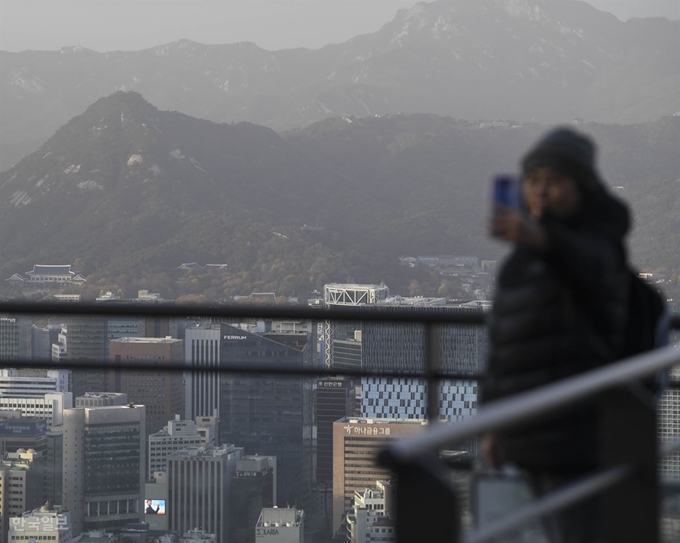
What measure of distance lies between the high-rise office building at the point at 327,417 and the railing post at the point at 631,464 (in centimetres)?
669

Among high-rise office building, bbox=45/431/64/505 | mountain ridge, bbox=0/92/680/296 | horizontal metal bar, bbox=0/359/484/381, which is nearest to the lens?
horizontal metal bar, bbox=0/359/484/381

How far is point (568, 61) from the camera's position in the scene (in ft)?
322

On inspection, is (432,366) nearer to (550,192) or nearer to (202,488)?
(550,192)

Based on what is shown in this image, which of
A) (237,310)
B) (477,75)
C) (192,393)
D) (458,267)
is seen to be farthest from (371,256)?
(237,310)

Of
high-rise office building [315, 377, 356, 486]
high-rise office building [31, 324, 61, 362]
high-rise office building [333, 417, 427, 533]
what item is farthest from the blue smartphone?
high-rise office building [315, 377, 356, 486]

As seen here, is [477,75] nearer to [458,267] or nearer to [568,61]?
[568,61]

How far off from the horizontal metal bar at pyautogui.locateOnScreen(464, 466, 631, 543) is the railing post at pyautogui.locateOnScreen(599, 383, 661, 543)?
0.05 ft

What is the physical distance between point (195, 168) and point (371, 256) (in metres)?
19.1

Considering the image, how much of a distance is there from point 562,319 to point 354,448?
5275 millimetres

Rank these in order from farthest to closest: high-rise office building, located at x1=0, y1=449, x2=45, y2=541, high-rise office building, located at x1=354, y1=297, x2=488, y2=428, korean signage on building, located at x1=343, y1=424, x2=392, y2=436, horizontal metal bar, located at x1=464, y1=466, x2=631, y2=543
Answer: korean signage on building, located at x1=343, y1=424, x2=392, y2=436 → high-rise office building, located at x1=0, y1=449, x2=45, y2=541 → high-rise office building, located at x1=354, y1=297, x2=488, y2=428 → horizontal metal bar, located at x1=464, y1=466, x2=631, y2=543

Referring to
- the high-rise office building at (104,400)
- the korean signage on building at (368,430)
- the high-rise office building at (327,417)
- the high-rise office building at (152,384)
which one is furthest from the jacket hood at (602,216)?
the high-rise office building at (104,400)

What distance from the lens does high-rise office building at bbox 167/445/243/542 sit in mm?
8461

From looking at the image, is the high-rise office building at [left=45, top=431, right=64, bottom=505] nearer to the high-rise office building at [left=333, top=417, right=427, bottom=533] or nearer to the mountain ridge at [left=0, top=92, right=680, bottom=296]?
the high-rise office building at [left=333, top=417, right=427, bottom=533]

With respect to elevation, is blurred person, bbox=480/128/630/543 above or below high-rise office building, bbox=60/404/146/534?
above
